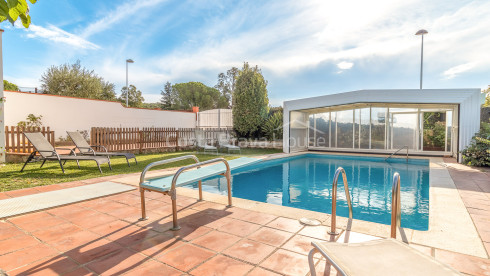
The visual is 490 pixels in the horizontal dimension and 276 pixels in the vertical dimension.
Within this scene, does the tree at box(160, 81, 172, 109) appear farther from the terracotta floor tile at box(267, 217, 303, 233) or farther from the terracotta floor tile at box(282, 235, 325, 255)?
the terracotta floor tile at box(282, 235, 325, 255)

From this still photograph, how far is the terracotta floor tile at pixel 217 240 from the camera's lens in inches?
99.3

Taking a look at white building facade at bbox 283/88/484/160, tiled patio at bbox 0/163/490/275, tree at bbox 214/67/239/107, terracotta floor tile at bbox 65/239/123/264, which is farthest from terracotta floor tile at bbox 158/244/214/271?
tree at bbox 214/67/239/107

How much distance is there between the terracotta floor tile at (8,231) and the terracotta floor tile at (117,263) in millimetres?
1358

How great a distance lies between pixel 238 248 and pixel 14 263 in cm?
200

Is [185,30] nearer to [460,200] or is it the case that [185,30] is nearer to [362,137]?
[362,137]

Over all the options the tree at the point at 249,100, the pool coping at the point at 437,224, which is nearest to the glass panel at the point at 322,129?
the tree at the point at 249,100

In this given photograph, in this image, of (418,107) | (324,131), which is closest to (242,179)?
(324,131)

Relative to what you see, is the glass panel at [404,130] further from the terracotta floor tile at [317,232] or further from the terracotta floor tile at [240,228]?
the terracotta floor tile at [240,228]

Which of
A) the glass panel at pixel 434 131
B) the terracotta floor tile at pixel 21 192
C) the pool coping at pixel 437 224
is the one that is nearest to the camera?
the pool coping at pixel 437 224

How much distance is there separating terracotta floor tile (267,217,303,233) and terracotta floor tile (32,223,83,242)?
2.34 metres

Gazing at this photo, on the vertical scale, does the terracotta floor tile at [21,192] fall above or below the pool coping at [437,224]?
above

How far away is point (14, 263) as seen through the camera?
2.18 meters

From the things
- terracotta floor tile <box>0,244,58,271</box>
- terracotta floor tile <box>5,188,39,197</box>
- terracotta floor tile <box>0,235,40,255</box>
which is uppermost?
terracotta floor tile <box>5,188,39,197</box>

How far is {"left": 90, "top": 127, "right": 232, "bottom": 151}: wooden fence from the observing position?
10612 mm
